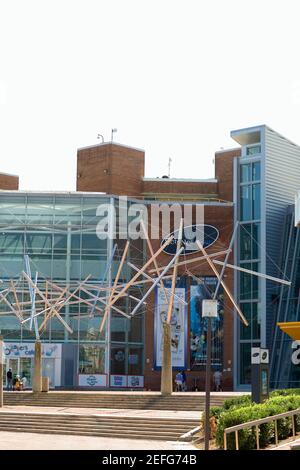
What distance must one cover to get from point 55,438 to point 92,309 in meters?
23.4

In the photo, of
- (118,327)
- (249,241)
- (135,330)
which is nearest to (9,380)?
(118,327)

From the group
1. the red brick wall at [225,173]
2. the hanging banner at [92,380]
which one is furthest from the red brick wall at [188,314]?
the red brick wall at [225,173]

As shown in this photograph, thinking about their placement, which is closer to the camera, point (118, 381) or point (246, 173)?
point (118, 381)

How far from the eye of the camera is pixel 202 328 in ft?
198

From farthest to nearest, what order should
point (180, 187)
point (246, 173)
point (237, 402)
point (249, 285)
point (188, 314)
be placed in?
point (180, 187) → point (246, 173) → point (249, 285) → point (188, 314) → point (237, 402)

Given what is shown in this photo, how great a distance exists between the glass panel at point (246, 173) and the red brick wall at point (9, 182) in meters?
23.0

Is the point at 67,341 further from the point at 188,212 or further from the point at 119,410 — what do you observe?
the point at 119,410

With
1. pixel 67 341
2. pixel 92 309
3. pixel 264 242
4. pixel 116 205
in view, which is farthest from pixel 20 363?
pixel 264 242

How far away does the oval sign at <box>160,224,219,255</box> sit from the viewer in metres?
61.8

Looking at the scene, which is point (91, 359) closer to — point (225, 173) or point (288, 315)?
point (288, 315)

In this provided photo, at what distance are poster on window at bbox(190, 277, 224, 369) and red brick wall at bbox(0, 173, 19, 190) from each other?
2377cm

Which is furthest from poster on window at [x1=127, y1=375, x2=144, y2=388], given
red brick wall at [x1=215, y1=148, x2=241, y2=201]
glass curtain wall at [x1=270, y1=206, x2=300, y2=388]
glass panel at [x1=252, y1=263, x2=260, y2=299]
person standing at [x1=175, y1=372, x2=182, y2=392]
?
red brick wall at [x1=215, y1=148, x2=241, y2=201]

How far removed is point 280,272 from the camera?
61844 millimetres

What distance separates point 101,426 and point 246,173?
32.9 m
